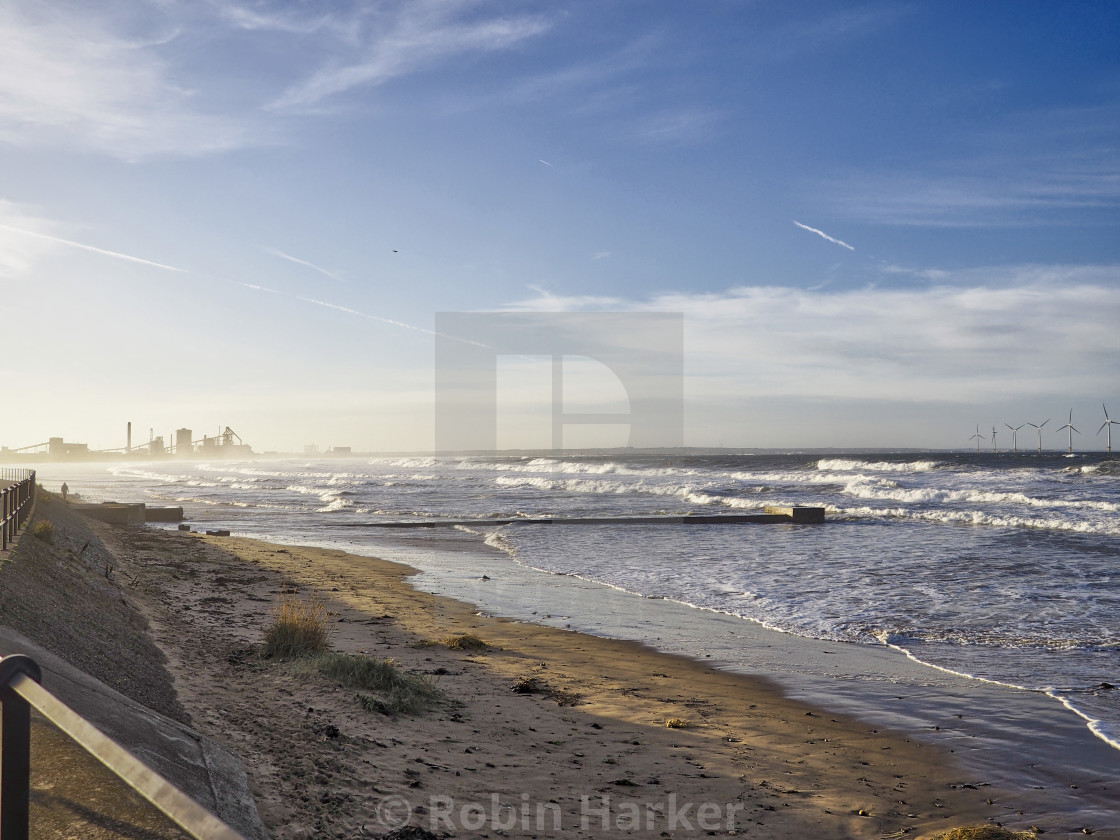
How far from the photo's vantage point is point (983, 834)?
5.18 metres

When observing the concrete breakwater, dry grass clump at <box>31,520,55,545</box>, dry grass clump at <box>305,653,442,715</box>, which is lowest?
the concrete breakwater

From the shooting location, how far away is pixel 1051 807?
5.87m

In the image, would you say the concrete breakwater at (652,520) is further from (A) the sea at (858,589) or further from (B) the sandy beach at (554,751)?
(B) the sandy beach at (554,751)

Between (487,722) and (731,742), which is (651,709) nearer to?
(731,742)

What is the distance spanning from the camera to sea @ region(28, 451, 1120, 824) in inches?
340

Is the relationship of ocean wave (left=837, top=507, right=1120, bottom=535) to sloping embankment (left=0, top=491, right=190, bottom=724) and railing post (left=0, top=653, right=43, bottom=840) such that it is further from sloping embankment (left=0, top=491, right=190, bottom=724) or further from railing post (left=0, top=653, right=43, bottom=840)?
railing post (left=0, top=653, right=43, bottom=840)

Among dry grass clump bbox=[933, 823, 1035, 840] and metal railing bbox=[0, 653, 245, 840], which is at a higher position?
metal railing bbox=[0, 653, 245, 840]

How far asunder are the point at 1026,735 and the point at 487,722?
17.1ft

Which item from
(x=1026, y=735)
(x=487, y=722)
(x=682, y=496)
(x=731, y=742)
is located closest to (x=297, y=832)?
(x=487, y=722)

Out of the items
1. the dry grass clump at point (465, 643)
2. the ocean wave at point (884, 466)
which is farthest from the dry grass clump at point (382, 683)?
the ocean wave at point (884, 466)

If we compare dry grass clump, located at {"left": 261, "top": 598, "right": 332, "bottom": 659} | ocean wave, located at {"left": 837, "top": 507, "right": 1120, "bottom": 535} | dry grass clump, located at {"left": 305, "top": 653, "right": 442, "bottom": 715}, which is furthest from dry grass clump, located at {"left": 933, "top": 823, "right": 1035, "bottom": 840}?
ocean wave, located at {"left": 837, "top": 507, "right": 1120, "bottom": 535}

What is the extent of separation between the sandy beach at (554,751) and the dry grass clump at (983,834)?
27cm

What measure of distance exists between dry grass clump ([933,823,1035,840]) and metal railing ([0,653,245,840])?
17.1ft

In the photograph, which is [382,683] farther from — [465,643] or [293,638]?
[465,643]
